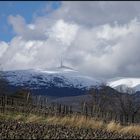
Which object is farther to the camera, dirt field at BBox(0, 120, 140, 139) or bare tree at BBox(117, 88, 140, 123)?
bare tree at BBox(117, 88, 140, 123)

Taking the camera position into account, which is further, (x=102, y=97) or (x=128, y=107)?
(x=102, y=97)

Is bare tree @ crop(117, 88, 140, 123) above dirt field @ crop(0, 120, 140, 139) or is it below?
above

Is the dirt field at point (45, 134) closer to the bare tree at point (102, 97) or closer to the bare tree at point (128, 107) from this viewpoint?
the bare tree at point (128, 107)

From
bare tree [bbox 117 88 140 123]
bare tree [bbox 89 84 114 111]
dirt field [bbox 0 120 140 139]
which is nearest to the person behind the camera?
dirt field [bbox 0 120 140 139]

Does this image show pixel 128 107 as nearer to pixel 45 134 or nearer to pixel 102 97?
pixel 102 97

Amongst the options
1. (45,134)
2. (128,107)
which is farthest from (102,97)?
(45,134)

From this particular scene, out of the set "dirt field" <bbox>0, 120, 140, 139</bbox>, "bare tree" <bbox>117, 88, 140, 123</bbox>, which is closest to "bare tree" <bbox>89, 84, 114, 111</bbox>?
"bare tree" <bbox>117, 88, 140, 123</bbox>

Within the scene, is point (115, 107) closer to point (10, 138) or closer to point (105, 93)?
point (105, 93)

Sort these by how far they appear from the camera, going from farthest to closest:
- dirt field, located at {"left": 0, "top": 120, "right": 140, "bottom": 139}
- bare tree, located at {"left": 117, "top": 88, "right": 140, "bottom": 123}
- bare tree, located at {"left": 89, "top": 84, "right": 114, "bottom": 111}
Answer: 1. bare tree, located at {"left": 89, "top": 84, "right": 114, "bottom": 111}
2. bare tree, located at {"left": 117, "top": 88, "right": 140, "bottom": 123}
3. dirt field, located at {"left": 0, "top": 120, "right": 140, "bottom": 139}

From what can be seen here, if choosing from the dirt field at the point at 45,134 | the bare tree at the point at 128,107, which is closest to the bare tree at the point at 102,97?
the bare tree at the point at 128,107

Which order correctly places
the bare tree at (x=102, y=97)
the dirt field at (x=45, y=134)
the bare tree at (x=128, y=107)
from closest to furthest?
the dirt field at (x=45, y=134) < the bare tree at (x=128, y=107) < the bare tree at (x=102, y=97)

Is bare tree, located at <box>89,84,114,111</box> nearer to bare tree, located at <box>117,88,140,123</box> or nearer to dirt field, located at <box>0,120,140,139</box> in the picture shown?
bare tree, located at <box>117,88,140,123</box>

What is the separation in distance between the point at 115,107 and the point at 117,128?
304 ft

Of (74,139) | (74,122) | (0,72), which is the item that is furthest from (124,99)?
(74,139)
